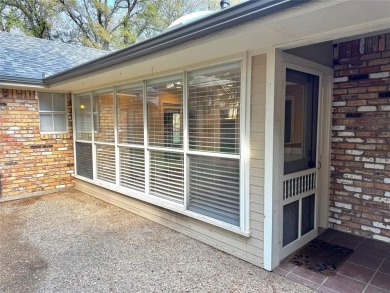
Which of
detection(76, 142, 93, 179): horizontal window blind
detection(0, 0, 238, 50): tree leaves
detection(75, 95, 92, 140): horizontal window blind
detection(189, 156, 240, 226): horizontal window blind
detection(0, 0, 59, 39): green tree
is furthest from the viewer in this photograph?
detection(0, 0, 238, 50): tree leaves

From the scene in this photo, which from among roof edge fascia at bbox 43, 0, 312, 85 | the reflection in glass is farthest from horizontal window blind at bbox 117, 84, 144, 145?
the reflection in glass

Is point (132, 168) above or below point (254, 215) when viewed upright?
above

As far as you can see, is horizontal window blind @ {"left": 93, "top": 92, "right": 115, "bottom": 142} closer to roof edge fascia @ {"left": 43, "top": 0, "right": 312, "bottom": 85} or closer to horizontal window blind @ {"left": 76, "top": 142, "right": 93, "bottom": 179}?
horizontal window blind @ {"left": 76, "top": 142, "right": 93, "bottom": 179}

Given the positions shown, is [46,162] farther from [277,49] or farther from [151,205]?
[277,49]

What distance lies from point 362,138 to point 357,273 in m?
1.68

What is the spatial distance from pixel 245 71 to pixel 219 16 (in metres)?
0.80

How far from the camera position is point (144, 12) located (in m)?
16.6

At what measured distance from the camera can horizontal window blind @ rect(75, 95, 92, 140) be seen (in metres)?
5.94

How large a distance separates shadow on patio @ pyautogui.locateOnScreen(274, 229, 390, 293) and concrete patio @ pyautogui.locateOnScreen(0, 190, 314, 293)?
0.18 m

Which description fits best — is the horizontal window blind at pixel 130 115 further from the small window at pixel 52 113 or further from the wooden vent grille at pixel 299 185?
the wooden vent grille at pixel 299 185

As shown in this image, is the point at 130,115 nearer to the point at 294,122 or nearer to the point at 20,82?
the point at 20,82

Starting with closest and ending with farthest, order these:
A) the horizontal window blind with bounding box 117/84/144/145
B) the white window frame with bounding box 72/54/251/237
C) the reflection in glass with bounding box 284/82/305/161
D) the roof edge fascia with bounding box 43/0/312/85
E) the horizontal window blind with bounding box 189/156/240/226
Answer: the roof edge fascia with bounding box 43/0/312/85 < the white window frame with bounding box 72/54/251/237 < the reflection in glass with bounding box 284/82/305/161 < the horizontal window blind with bounding box 189/156/240/226 < the horizontal window blind with bounding box 117/84/144/145

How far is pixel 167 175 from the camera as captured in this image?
414cm

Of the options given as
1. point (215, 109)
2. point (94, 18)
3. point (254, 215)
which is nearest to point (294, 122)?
point (215, 109)
